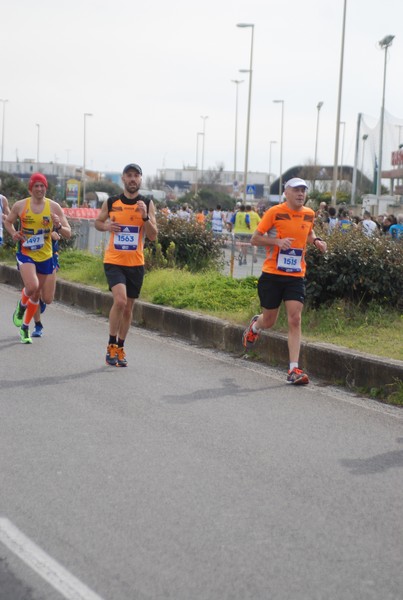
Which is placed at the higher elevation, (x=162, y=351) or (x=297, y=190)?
(x=297, y=190)

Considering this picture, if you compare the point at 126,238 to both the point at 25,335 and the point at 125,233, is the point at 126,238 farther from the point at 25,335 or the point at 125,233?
the point at 25,335

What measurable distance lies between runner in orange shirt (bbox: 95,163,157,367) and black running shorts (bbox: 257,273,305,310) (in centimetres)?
118

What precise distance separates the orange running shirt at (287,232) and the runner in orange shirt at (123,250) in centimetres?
118

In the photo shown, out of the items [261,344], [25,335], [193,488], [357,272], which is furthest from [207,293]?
[193,488]

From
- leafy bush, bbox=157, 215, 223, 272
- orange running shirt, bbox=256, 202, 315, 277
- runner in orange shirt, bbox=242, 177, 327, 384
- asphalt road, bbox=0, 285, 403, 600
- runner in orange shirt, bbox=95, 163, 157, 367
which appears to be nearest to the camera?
asphalt road, bbox=0, 285, 403, 600

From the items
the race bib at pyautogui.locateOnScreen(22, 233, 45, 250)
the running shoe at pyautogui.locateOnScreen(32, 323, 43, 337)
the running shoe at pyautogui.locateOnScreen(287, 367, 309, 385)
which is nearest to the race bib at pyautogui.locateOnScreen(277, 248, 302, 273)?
the running shoe at pyautogui.locateOnScreen(287, 367, 309, 385)

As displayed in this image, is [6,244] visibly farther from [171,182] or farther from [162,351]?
[171,182]

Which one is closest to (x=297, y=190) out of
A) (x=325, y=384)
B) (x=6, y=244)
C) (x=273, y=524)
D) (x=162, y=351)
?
(x=325, y=384)

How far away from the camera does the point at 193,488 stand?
5.88m

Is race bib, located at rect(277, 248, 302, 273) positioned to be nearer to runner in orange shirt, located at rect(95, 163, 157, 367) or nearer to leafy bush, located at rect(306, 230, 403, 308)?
runner in orange shirt, located at rect(95, 163, 157, 367)

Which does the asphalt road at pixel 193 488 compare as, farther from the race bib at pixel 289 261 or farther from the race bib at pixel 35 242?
the race bib at pixel 35 242

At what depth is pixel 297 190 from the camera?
959 centimetres

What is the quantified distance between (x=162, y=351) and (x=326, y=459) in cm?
498

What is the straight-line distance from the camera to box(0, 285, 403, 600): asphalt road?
4480mm
